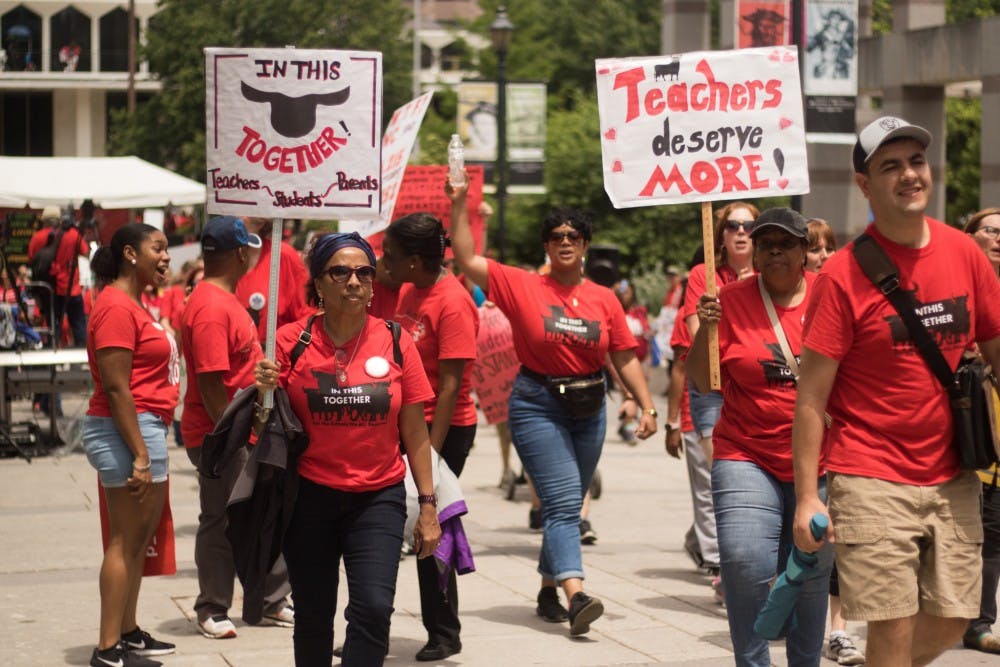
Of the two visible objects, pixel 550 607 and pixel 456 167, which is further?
pixel 550 607

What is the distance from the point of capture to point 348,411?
224 inches

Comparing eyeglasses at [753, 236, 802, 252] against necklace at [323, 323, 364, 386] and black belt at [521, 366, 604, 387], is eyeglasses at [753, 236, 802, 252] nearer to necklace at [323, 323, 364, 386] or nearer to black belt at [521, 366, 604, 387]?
necklace at [323, 323, 364, 386]

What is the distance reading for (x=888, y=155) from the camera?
5.03 metres

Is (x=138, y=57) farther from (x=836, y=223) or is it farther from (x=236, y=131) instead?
(x=236, y=131)

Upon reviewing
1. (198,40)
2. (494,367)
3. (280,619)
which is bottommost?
(280,619)

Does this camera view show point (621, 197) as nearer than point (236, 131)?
No

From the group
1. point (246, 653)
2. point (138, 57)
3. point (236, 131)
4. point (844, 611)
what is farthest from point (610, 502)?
point (138, 57)

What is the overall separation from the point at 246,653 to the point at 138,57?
4414cm

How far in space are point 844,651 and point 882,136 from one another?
3.11 meters

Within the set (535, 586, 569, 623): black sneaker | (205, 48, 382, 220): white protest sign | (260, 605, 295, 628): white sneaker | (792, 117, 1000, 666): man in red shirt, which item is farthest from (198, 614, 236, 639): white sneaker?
(792, 117, 1000, 666): man in red shirt

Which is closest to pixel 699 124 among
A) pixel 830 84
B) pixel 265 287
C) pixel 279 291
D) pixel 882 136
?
pixel 882 136

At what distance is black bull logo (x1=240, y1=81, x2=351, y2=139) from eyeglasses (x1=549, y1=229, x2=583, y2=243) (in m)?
2.07

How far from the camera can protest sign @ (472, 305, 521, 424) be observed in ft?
40.1

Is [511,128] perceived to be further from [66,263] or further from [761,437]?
[761,437]
